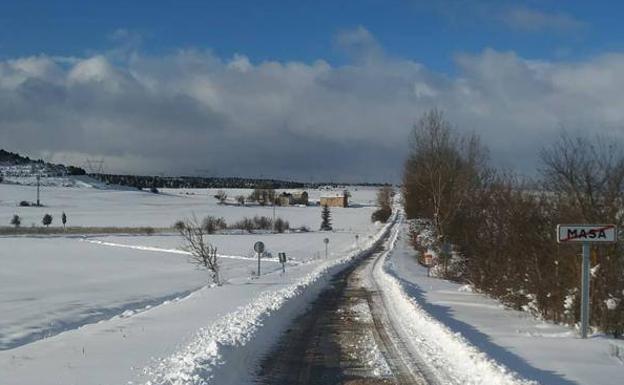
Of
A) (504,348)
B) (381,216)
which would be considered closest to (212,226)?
(381,216)

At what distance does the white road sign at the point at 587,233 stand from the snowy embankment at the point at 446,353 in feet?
9.64

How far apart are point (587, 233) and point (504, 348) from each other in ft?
9.75

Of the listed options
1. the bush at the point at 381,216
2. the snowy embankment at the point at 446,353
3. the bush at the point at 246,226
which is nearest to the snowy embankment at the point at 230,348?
the snowy embankment at the point at 446,353

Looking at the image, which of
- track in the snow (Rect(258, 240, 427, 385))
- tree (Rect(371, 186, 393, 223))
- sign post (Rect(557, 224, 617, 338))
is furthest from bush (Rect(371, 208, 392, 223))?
sign post (Rect(557, 224, 617, 338))

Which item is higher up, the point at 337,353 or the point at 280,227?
the point at 337,353

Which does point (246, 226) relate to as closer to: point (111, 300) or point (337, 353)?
point (111, 300)

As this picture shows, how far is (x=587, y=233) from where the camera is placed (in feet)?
46.3

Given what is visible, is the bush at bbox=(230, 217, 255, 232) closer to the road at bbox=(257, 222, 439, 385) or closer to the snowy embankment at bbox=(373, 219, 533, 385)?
the road at bbox=(257, 222, 439, 385)

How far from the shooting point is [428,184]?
5094cm

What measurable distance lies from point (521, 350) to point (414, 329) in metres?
3.40

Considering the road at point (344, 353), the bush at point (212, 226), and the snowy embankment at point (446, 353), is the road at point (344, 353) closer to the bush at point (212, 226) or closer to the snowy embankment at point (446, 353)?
the snowy embankment at point (446, 353)

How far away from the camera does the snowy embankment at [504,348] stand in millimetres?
10469

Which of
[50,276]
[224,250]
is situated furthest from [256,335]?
[224,250]

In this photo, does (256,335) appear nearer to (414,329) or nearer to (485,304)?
(414,329)
